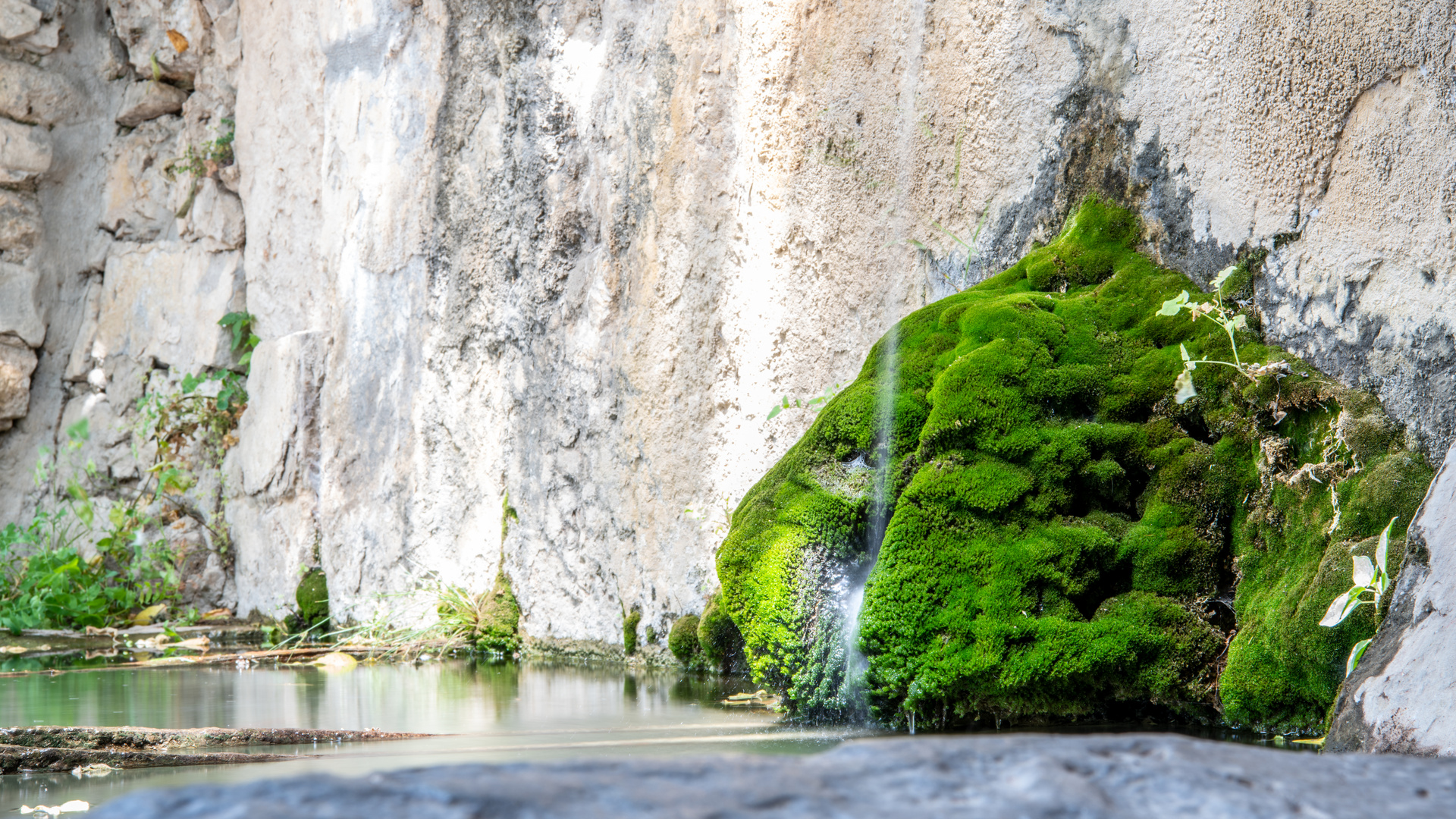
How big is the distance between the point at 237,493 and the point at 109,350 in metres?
1.73

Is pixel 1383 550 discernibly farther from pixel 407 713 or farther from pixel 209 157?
pixel 209 157

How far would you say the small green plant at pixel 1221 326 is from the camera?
2750 millimetres

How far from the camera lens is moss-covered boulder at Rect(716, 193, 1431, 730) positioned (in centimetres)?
249

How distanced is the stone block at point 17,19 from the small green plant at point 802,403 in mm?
6435

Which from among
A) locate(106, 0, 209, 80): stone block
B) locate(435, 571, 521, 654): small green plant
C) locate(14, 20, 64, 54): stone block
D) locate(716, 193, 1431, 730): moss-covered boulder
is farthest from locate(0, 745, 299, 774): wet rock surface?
locate(14, 20, 64, 54): stone block

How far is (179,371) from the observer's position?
7.29 meters

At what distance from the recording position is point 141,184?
7730mm

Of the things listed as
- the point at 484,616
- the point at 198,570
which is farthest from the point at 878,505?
the point at 198,570

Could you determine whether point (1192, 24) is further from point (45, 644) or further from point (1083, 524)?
point (45, 644)

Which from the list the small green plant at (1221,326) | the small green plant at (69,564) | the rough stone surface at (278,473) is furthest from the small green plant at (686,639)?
the small green plant at (69,564)

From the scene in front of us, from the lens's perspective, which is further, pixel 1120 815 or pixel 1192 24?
pixel 1192 24

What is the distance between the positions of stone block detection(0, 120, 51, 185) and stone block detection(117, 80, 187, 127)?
20.7 inches

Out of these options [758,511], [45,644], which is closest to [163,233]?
[45,644]

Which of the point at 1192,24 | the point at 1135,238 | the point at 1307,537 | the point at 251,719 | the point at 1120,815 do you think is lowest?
the point at 251,719
